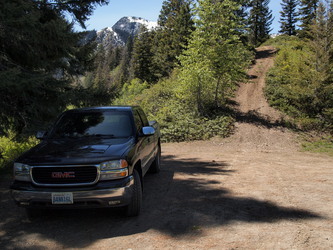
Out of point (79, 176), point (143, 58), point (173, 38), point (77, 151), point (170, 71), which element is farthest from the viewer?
point (143, 58)

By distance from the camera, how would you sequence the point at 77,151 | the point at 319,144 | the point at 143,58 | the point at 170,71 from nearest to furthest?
the point at 77,151, the point at 319,144, the point at 170,71, the point at 143,58

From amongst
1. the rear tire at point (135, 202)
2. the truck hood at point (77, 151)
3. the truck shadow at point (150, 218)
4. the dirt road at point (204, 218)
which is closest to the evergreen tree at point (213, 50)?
the dirt road at point (204, 218)

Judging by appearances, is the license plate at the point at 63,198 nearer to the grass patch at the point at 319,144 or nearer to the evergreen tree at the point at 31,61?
the evergreen tree at the point at 31,61

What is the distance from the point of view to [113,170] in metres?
4.04

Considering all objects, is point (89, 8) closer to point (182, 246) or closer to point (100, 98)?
point (100, 98)

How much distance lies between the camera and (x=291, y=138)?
52.3 ft

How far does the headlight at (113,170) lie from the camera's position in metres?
3.99

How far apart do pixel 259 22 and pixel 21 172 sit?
61.7 m

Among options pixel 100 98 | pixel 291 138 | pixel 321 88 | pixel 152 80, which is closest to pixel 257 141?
pixel 291 138

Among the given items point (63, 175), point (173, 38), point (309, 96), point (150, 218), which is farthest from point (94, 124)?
point (173, 38)

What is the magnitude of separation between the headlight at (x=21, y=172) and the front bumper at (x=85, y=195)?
0.46 ft

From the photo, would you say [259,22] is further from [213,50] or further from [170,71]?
[213,50]

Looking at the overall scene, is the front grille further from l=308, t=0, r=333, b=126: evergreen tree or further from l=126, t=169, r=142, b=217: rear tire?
l=308, t=0, r=333, b=126: evergreen tree

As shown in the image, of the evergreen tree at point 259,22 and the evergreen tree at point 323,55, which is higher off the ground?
the evergreen tree at point 259,22
